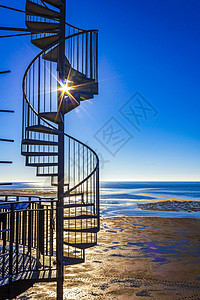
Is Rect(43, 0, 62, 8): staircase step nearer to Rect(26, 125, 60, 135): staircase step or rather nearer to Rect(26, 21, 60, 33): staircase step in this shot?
Rect(26, 21, 60, 33): staircase step

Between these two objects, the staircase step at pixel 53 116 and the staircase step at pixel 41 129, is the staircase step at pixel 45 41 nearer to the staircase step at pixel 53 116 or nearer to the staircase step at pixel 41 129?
the staircase step at pixel 53 116

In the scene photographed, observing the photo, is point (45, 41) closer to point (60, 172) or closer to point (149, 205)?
point (60, 172)

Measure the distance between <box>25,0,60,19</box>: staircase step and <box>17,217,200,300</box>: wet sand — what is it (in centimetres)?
575

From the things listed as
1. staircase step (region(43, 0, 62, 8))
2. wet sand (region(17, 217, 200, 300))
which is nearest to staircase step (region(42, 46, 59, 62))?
staircase step (region(43, 0, 62, 8))

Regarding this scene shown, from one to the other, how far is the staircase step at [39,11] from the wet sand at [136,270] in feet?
18.9

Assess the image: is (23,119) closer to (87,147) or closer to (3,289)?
(87,147)

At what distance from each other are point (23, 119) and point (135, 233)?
6504mm

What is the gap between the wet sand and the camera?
14.7 ft

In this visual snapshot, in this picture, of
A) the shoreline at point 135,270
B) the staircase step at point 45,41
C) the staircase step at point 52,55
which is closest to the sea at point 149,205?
the shoreline at point 135,270

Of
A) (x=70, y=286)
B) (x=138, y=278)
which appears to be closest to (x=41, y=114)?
(x=70, y=286)

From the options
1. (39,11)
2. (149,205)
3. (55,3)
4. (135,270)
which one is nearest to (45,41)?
(39,11)

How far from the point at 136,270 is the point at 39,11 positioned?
6333mm

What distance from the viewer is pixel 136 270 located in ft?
18.1

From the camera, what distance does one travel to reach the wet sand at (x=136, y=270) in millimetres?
4480
